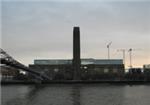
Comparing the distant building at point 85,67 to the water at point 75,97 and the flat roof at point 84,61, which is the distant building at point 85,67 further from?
the water at point 75,97

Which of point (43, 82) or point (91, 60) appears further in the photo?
point (91, 60)

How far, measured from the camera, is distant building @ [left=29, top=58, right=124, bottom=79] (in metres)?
124

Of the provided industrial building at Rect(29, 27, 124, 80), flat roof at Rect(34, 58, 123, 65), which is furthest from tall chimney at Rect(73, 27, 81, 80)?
flat roof at Rect(34, 58, 123, 65)

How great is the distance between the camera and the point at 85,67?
444 feet

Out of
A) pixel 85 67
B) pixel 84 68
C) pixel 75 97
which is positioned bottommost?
pixel 75 97

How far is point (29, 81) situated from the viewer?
10550 centimetres

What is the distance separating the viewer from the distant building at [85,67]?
12407 cm

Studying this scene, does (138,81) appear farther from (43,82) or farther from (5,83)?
(5,83)

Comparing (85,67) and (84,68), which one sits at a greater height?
(85,67)

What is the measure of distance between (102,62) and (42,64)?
22054 millimetres

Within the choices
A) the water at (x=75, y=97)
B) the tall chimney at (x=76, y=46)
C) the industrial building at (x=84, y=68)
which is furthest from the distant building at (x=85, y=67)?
the water at (x=75, y=97)

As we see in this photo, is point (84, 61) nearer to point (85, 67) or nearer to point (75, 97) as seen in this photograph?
point (85, 67)

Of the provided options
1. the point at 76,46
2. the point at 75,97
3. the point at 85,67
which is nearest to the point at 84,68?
the point at 85,67

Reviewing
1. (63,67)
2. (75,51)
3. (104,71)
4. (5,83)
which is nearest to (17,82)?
(5,83)
